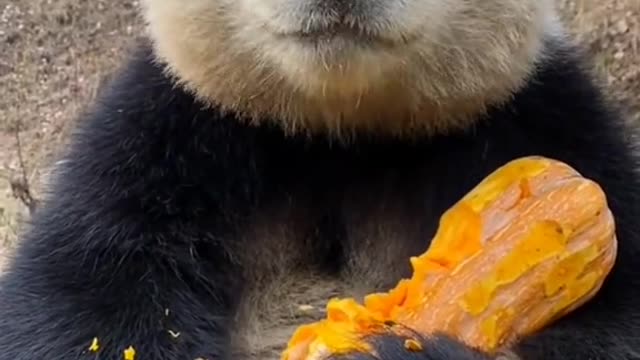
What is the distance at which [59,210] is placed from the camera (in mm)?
3270

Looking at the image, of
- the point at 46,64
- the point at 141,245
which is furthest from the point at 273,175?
the point at 46,64

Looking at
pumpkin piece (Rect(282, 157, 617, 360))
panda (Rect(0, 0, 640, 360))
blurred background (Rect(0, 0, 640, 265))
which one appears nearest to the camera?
pumpkin piece (Rect(282, 157, 617, 360))

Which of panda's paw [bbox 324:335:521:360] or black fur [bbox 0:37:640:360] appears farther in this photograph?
black fur [bbox 0:37:640:360]

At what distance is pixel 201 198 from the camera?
10.5 ft

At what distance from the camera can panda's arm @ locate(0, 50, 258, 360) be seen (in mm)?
3078

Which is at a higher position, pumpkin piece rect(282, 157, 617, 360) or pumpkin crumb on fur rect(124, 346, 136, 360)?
pumpkin piece rect(282, 157, 617, 360)

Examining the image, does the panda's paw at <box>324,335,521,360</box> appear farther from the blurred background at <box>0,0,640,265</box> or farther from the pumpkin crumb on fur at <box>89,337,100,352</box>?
the blurred background at <box>0,0,640,265</box>

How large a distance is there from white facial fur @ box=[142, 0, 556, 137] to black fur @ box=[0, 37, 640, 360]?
0.30 feet

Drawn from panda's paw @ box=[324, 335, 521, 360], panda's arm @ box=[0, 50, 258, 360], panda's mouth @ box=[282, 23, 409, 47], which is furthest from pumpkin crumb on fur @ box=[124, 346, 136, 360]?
panda's mouth @ box=[282, 23, 409, 47]

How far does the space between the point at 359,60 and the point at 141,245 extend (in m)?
0.63

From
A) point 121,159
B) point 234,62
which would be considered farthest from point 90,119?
point 234,62

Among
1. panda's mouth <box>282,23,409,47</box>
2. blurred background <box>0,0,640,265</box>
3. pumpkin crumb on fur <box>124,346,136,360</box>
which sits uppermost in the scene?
panda's mouth <box>282,23,409,47</box>

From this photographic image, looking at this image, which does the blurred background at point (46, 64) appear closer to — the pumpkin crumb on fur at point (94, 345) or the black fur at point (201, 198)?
the black fur at point (201, 198)

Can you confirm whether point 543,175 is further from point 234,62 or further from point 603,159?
point 234,62
